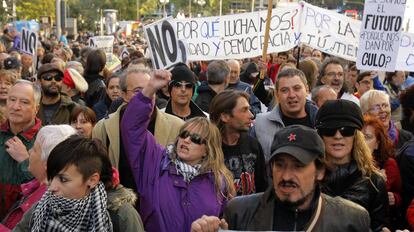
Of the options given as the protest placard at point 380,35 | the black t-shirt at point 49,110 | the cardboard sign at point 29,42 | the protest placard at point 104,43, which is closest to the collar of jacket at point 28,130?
the black t-shirt at point 49,110

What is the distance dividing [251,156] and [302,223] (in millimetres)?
1795

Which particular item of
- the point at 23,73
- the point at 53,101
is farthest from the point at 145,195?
the point at 23,73

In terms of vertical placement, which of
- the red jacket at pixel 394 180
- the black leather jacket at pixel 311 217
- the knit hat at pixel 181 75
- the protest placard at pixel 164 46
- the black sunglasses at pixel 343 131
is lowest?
the red jacket at pixel 394 180

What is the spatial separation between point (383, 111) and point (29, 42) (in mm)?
7812

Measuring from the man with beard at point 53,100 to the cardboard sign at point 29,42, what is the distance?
15.7 feet

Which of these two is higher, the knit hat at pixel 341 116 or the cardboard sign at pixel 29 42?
the knit hat at pixel 341 116

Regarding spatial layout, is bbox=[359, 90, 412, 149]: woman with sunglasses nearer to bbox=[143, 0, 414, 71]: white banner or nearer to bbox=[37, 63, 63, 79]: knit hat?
bbox=[37, 63, 63, 79]: knit hat

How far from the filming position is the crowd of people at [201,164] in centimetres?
271

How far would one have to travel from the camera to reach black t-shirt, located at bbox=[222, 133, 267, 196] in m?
4.36

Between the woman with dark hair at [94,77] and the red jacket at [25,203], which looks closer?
the red jacket at [25,203]

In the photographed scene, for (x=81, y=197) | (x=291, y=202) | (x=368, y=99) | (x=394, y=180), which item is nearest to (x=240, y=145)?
(x=394, y=180)

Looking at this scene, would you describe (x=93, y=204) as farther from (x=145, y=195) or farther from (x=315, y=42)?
(x=315, y=42)

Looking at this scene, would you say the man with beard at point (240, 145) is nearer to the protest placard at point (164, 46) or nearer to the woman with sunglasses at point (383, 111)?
the woman with sunglasses at point (383, 111)

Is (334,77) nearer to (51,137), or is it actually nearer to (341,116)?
(341,116)
